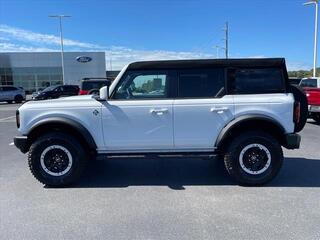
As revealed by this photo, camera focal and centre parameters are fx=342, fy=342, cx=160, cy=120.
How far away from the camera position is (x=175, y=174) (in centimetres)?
616

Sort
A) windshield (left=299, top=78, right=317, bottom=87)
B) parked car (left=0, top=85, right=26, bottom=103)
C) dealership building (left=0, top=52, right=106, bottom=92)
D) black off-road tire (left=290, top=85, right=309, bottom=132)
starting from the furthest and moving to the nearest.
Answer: dealership building (left=0, top=52, right=106, bottom=92) → parked car (left=0, top=85, right=26, bottom=103) → windshield (left=299, top=78, right=317, bottom=87) → black off-road tire (left=290, top=85, right=309, bottom=132)

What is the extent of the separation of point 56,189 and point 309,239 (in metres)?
3.70

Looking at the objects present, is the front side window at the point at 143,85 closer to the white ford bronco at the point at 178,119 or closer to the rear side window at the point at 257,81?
the white ford bronco at the point at 178,119

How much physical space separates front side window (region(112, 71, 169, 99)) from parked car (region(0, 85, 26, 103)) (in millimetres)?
A: 30564

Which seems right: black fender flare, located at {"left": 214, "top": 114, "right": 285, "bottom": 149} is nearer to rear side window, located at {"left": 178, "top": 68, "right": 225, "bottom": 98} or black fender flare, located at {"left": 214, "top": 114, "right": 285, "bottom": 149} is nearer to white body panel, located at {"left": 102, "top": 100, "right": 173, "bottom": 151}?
rear side window, located at {"left": 178, "top": 68, "right": 225, "bottom": 98}

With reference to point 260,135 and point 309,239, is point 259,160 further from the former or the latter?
point 309,239

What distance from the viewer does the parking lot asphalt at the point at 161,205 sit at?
12.7 feet

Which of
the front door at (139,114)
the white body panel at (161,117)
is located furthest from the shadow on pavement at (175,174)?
the white body panel at (161,117)

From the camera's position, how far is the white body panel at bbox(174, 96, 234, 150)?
208 inches

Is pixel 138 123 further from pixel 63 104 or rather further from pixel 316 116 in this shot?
pixel 316 116

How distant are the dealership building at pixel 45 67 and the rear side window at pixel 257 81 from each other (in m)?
56.9

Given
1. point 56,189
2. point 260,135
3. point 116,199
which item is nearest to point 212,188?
point 260,135

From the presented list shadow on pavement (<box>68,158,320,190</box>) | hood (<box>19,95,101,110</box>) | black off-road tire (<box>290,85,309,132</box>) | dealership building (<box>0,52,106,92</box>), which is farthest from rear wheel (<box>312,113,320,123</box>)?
dealership building (<box>0,52,106,92</box>)

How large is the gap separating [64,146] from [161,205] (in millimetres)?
1889
